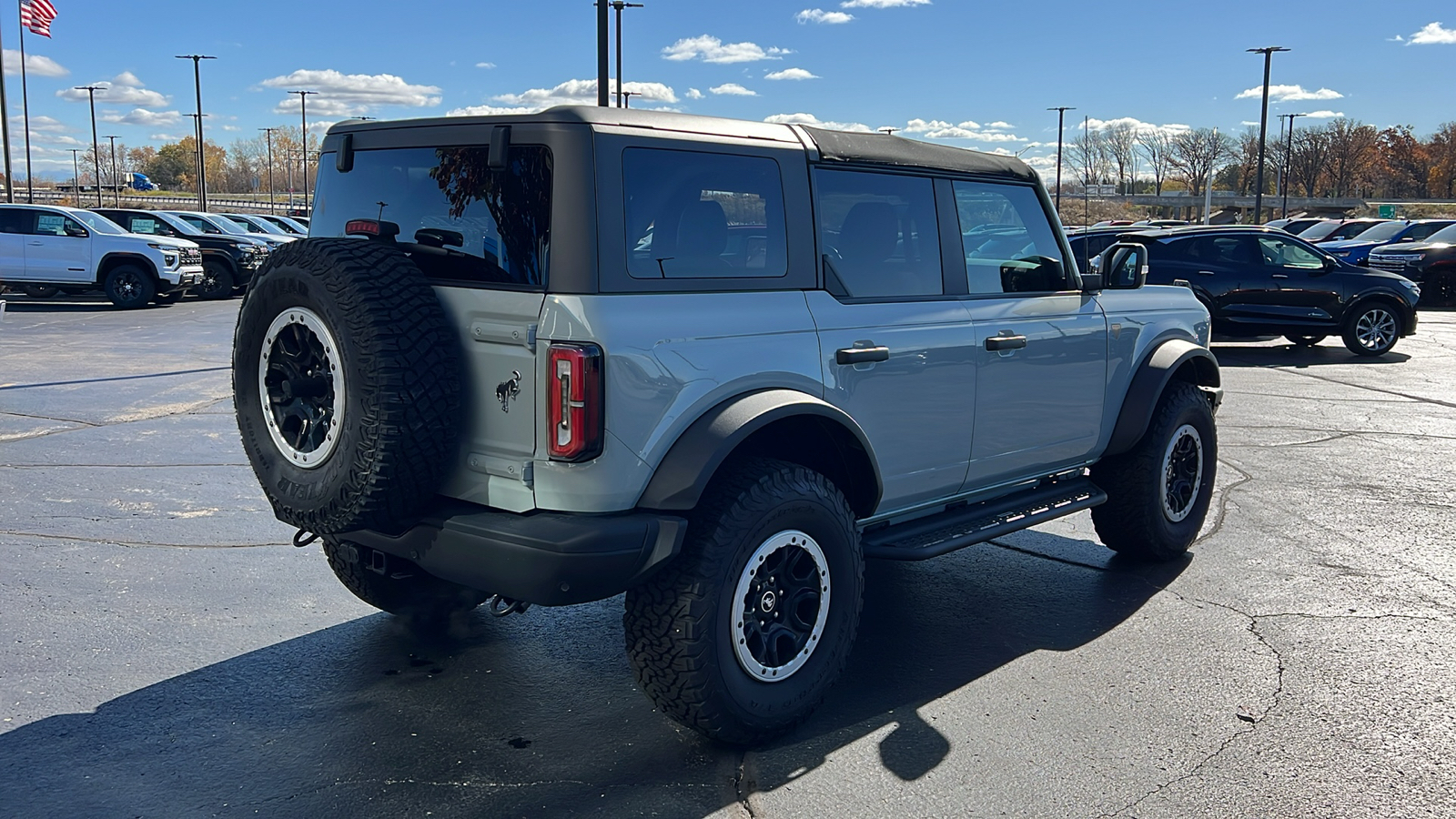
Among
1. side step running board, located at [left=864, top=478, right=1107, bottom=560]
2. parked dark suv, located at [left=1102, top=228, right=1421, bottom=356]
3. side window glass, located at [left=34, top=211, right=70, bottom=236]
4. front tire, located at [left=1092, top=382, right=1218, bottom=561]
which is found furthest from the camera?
side window glass, located at [left=34, top=211, right=70, bottom=236]

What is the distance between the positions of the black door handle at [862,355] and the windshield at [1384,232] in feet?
91.9

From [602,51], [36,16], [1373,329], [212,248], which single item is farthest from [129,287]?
[36,16]

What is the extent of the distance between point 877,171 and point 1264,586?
283 centimetres

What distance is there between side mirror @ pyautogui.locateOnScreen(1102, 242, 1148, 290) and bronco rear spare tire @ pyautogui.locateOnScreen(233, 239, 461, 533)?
10.7 feet

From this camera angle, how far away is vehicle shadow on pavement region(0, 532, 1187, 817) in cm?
337

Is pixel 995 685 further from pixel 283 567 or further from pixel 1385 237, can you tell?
pixel 1385 237

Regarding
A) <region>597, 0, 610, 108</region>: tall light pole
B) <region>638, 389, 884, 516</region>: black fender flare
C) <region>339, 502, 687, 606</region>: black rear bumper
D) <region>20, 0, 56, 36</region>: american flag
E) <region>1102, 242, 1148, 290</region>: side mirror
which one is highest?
<region>20, 0, 56, 36</region>: american flag

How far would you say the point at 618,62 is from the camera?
2950 centimetres

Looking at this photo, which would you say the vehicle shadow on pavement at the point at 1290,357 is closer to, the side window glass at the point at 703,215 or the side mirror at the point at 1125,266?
the side mirror at the point at 1125,266

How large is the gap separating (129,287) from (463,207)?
19185 mm

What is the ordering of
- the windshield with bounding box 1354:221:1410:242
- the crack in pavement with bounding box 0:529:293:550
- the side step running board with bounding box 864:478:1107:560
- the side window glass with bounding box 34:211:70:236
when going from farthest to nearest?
the windshield with bounding box 1354:221:1410:242 < the side window glass with bounding box 34:211:70:236 < the crack in pavement with bounding box 0:529:293:550 < the side step running board with bounding box 864:478:1107:560

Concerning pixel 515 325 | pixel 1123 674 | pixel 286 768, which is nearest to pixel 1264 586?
pixel 1123 674

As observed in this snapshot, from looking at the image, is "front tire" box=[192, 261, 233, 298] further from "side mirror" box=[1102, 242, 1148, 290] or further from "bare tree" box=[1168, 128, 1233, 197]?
"bare tree" box=[1168, 128, 1233, 197]

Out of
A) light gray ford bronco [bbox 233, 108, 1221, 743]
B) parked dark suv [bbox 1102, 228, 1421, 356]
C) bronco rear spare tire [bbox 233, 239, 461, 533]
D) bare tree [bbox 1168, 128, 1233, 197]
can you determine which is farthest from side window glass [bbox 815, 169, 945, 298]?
bare tree [bbox 1168, 128, 1233, 197]
